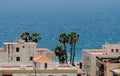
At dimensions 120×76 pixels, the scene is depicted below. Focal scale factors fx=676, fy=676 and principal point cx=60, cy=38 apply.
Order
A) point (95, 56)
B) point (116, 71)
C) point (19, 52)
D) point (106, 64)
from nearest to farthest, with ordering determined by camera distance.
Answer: point (116, 71)
point (106, 64)
point (19, 52)
point (95, 56)

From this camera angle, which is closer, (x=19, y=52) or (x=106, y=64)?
(x=106, y=64)

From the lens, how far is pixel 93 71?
299 feet

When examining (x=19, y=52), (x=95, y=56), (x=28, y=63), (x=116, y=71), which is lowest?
(x=116, y=71)

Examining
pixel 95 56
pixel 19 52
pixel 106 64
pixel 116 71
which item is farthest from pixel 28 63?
pixel 116 71

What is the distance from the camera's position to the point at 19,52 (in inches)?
3482

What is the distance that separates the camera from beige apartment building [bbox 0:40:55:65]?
289 feet

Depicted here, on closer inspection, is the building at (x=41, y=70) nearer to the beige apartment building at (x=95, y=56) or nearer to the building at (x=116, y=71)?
the building at (x=116, y=71)

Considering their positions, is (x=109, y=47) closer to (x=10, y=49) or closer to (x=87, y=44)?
(x=10, y=49)

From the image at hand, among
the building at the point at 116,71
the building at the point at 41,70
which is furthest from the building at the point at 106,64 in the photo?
the building at the point at 41,70

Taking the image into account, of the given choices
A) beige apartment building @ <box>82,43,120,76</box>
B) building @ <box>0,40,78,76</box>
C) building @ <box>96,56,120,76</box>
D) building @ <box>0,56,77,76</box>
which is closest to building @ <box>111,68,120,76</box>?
building @ <box>96,56,120,76</box>

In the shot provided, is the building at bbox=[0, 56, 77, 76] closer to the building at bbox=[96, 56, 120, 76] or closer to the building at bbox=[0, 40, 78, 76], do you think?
the building at bbox=[0, 40, 78, 76]

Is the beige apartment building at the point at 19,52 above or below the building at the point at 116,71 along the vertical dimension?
above

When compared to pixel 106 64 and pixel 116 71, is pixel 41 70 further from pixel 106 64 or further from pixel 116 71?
pixel 106 64

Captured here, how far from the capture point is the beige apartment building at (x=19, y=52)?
88.1m
